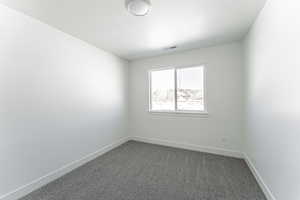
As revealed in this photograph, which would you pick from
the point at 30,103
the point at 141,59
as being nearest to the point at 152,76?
the point at 141,59

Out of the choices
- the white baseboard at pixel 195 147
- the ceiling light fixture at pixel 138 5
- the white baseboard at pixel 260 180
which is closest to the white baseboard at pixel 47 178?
the white baseboard at pixel 195 147

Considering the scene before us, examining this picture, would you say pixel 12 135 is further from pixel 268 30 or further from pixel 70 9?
pixel 268 30

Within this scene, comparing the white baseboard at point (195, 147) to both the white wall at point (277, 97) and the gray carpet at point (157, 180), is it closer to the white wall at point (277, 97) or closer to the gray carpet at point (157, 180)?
the gray carpet at point (157, 180)

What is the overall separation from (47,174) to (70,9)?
95.7 inches

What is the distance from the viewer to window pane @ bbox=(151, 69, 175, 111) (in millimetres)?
3510

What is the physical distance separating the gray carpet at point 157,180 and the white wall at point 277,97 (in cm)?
45

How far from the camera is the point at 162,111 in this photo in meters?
3.49

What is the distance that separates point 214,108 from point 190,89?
2.42 feet

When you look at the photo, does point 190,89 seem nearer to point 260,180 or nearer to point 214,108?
point 214,108

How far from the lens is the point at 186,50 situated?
3.13 metres

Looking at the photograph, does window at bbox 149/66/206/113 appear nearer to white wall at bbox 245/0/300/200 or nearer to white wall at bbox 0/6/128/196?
white wall at bbox 245/0/300/200

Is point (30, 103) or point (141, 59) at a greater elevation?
point (141, 59)

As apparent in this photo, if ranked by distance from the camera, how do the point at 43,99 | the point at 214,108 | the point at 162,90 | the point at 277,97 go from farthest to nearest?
the point at 162,90
the point at 214,108
the point at 43,99
the point at 277,97

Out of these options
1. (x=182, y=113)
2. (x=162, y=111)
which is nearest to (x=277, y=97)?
(x=182, y=113)
